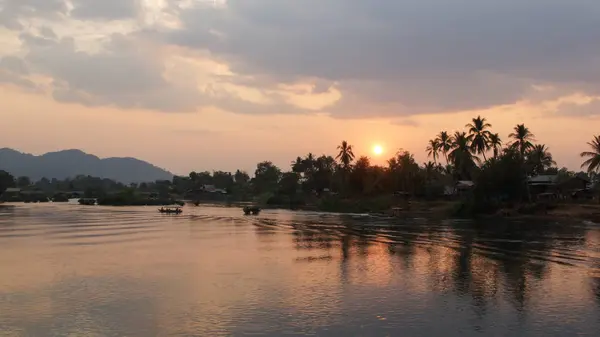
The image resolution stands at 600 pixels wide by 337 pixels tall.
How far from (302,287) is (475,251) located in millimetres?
17276

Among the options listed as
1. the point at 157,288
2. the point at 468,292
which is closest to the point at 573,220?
the point at 468,292

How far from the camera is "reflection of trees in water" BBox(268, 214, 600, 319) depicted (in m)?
23.2

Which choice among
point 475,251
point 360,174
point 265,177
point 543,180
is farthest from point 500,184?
point 265,177

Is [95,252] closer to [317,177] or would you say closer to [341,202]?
[341,202]

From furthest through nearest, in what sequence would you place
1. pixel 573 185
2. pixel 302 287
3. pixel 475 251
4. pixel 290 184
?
pixel 290 184
pixel 573 185
pixel 475 251
pixel 302 287

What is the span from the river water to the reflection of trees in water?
0.13m

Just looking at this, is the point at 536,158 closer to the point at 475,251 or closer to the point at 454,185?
the point at 454,185

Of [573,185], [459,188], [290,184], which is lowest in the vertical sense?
[459,188]

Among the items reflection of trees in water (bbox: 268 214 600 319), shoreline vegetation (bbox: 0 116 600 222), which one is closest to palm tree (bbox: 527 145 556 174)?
shoreline vegetation (bbox: 0 116 600 222)

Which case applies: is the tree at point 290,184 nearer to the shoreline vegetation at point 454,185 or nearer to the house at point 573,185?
the shoreline vegetation at point 454,185

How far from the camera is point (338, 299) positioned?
805 inches

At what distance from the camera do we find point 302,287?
22984 millimetres

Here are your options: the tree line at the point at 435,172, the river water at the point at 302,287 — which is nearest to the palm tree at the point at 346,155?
the tree line at the point at 435,172

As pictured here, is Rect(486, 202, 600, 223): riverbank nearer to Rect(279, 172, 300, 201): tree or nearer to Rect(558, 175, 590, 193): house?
Rect(558, 175, 590, 193): house
